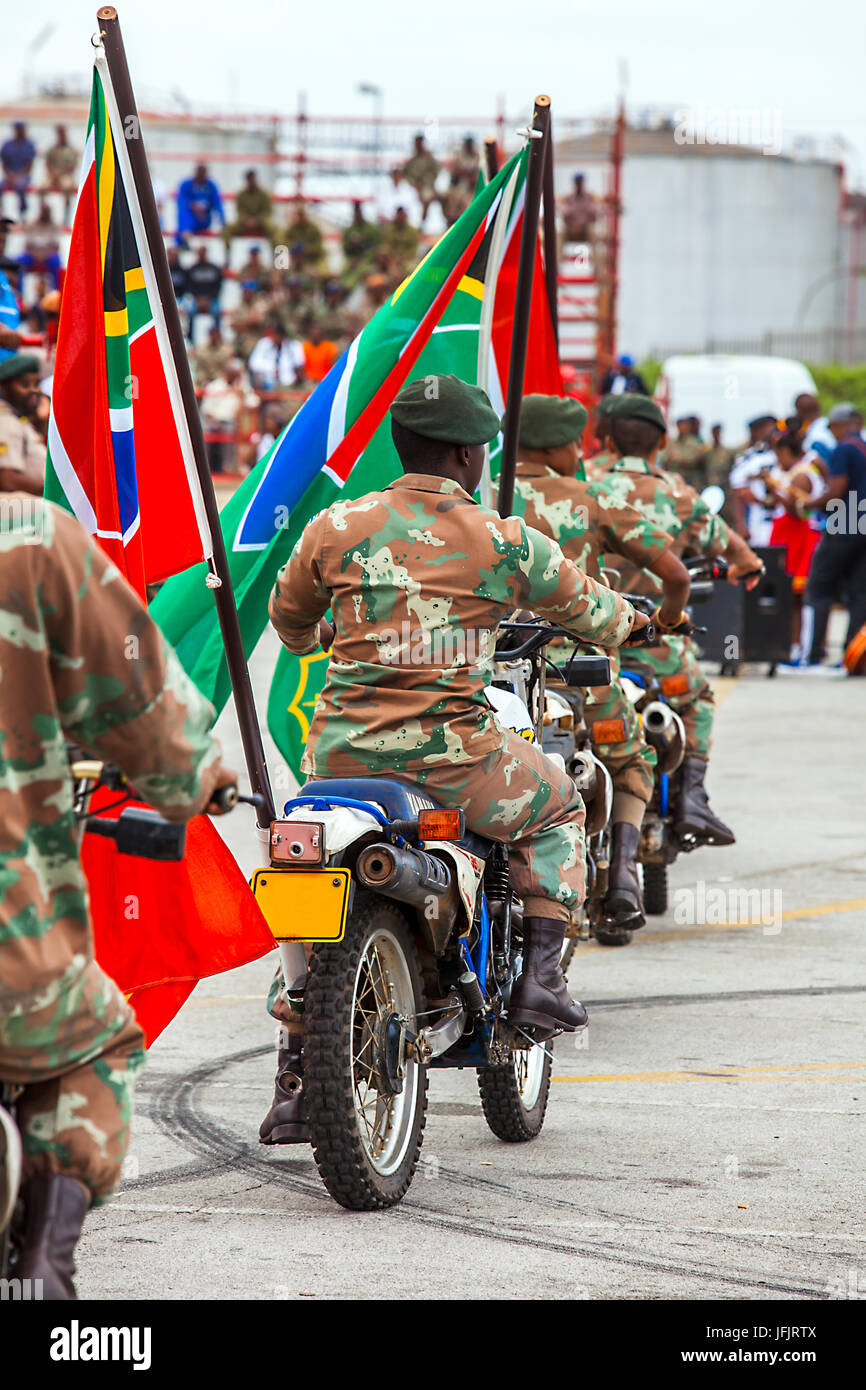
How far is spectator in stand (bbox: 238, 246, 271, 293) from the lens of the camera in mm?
27219

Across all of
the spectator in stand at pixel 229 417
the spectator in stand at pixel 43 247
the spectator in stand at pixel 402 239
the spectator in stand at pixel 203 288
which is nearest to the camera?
the spectator in stand at pixel 229 417

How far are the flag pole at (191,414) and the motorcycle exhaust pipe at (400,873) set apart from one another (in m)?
0.73

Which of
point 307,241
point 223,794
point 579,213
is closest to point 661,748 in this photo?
point 223,794

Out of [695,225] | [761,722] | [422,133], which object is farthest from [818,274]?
[761,722]

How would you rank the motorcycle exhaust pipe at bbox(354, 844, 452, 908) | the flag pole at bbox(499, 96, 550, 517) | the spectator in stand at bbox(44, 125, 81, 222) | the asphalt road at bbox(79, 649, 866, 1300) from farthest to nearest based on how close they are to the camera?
the spectator in stand at bbox(44, 125, 81, 222) → the flag pole at bbox(499, 96, 550, 517) → the motorcycle exhaust pipe at bbox(354, 844, 452, 908) → the asphalt road at bbox(79, 649, 866, 1300)

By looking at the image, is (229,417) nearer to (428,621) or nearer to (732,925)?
(732,925)

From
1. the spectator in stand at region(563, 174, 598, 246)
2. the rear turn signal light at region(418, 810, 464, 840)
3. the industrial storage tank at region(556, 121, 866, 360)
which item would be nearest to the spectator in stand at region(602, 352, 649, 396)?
the spectator in stand at region(563, 174, 598, 246)

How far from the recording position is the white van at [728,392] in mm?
25812

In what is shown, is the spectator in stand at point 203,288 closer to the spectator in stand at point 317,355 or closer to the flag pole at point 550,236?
the spectator in stand at point 317,355

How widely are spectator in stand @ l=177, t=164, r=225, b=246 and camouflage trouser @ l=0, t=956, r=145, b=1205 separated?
2564 centimetres

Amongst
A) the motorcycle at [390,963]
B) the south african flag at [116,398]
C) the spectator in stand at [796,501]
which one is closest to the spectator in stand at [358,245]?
the spectator in stand at [796,501]

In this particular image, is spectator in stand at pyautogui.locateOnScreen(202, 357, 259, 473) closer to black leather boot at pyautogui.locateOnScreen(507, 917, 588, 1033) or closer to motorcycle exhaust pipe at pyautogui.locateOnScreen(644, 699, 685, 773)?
motorcycle exhaust pipe at pyautogui.locateOnScreen(644, 699, 685, 773)

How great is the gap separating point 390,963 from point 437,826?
14.2 inches

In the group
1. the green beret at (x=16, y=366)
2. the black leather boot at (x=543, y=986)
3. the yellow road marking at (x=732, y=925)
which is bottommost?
the yellow road marking at (x=732, y=925)
